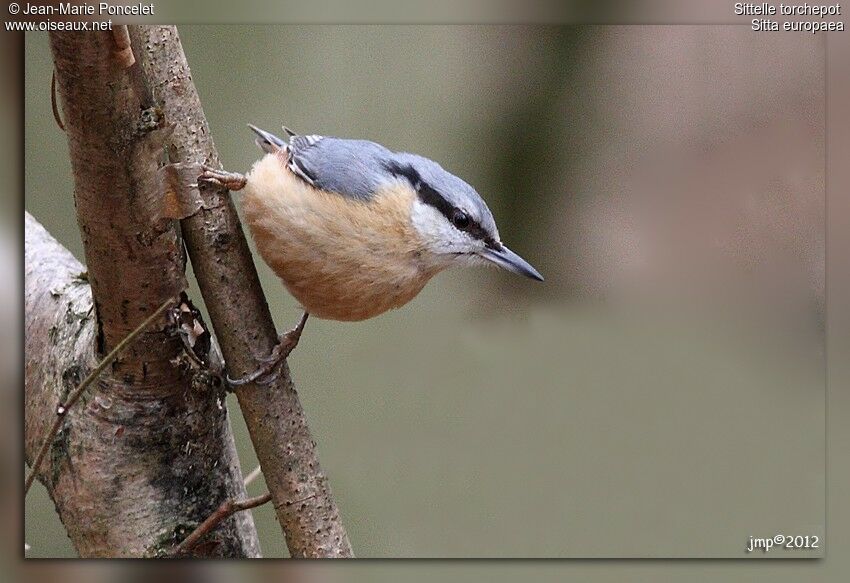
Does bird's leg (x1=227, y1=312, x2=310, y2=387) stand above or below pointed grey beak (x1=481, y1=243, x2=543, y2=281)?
below

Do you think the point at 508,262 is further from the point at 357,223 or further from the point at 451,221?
the point at 357,223

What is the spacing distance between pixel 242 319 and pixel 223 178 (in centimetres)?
20

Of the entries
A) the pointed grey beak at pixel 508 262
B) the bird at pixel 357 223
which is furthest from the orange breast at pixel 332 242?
the pointed grey beak at pixel 508 262

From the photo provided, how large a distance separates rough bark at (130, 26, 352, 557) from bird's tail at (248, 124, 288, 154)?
0.14m

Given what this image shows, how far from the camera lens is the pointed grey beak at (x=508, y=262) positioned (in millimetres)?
1303

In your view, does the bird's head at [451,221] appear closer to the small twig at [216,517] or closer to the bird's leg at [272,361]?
the bird's leg at [272,361]

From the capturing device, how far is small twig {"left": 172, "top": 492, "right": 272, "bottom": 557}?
119cm

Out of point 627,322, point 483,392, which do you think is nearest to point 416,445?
point 483,392

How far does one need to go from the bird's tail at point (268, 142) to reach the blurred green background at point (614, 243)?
0.11 feet

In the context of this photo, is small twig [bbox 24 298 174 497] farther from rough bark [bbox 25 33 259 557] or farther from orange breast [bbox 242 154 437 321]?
orange breast [bbox 242 154 437 321]

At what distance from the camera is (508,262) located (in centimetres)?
130

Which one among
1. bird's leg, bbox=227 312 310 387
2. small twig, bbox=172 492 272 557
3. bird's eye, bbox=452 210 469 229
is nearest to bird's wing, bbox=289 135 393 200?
bird's eye, bbox=452 210 469 229

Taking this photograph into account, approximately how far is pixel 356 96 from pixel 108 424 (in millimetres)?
624

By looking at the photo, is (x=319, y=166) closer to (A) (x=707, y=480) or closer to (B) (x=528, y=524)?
(B) (x=528, y=524)
